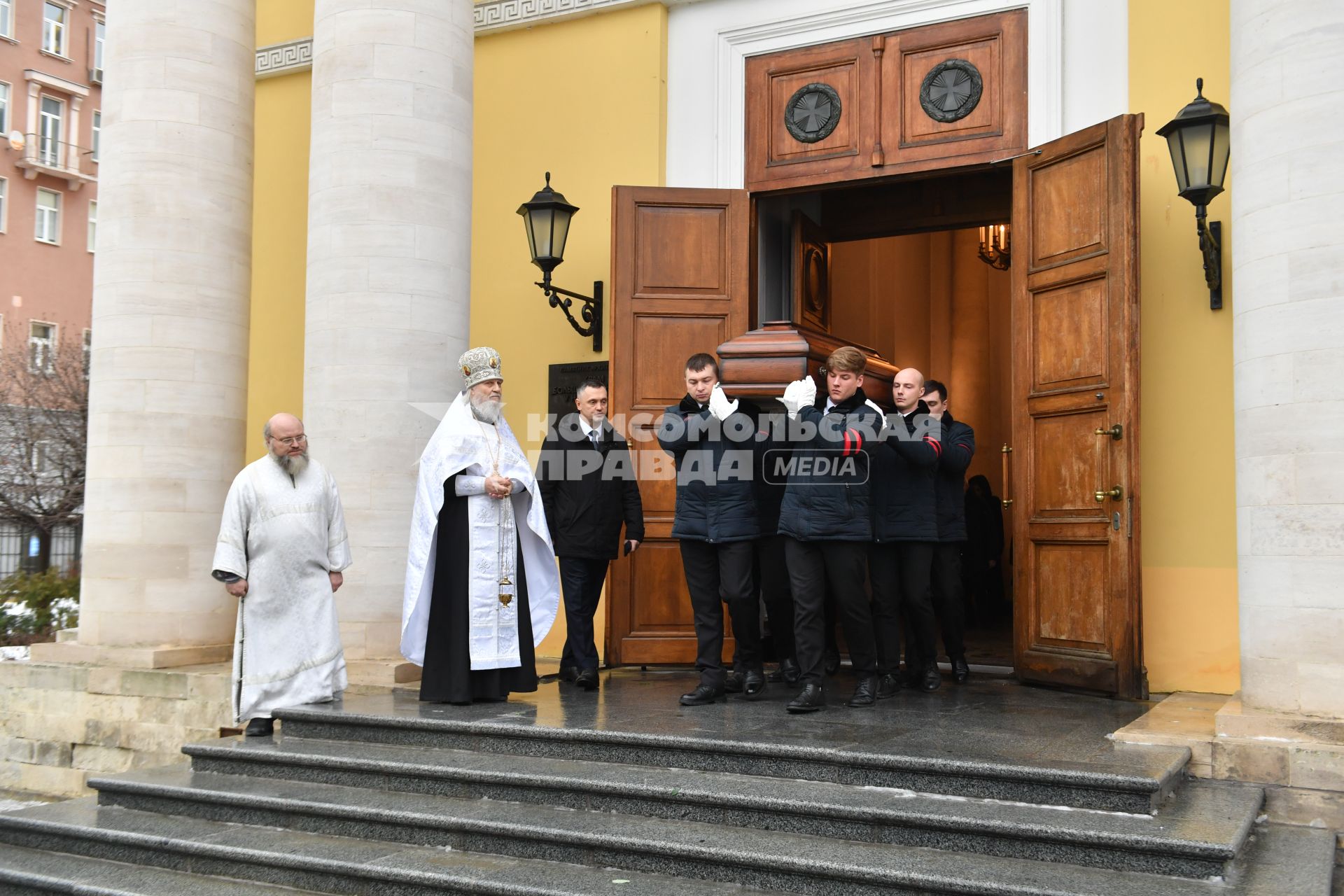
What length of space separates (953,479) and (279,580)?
4109 mm

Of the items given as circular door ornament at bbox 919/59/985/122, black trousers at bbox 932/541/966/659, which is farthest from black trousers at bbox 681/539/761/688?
circular door ornament at bbox 919/59/985/122

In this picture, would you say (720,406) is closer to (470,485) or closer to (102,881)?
(470,485)

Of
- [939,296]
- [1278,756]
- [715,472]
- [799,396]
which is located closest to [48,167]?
[939,296]

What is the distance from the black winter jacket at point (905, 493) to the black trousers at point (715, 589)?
0.91 meters

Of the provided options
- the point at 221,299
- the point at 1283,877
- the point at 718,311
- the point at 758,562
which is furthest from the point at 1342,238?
the point at 221,299

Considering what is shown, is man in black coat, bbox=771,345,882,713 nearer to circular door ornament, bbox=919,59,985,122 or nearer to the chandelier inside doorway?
circular door ornament, bbox=919,59,985,122

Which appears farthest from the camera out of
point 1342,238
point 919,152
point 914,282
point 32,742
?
point 914,282

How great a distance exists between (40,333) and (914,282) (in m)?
23.3

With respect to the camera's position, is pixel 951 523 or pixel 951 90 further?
pixel 951 90

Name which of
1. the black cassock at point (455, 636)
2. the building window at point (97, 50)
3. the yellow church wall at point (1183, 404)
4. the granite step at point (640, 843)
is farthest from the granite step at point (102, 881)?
the building window at point (97, 50)

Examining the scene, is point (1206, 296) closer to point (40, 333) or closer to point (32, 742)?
point (32, 742)

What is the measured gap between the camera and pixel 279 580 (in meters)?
6.84

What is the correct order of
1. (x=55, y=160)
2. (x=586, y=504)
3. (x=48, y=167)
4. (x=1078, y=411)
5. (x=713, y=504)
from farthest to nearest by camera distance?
1. (x=55, y=160)
2. (x=48, y=167)
3. (x=586, y=504)
4. (x=1078, y=411)
5. (x=713, y=504)

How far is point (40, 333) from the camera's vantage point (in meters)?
29.2
